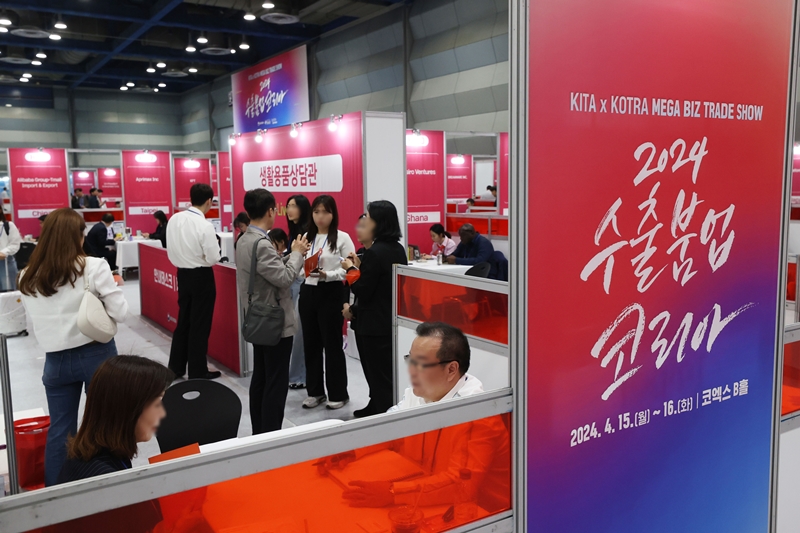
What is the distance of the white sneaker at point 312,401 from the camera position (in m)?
4.53

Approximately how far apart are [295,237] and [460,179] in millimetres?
9002

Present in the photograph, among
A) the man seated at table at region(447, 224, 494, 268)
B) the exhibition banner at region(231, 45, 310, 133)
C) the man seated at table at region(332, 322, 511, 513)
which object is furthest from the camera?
the exhibition banner at region(231, 45, 310, 133)

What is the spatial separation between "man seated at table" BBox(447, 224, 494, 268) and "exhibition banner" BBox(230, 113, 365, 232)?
4.50 feet

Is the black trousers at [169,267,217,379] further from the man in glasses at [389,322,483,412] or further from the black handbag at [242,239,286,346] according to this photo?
the man in glasses at [389,322,483,412]

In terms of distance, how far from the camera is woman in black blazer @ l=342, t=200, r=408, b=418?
3719 millimetres

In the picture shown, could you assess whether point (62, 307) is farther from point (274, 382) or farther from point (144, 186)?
point (144, 186)

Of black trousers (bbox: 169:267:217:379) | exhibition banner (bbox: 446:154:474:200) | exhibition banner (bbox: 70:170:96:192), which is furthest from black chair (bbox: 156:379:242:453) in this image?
exhibition banner (bbox: 70:170:96:192)

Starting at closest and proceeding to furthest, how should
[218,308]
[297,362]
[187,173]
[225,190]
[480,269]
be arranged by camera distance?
[297,362] < [480,269] < [218,308] < [225,190] < [187,173]

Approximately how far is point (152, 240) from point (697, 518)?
406 inches

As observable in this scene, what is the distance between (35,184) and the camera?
11.0m

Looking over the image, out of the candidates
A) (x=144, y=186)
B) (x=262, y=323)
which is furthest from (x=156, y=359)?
(x=144, y=186)

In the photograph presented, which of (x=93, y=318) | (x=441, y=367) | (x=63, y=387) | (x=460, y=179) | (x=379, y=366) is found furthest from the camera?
(x=460, y=179)

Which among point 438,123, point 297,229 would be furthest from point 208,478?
point 438,123

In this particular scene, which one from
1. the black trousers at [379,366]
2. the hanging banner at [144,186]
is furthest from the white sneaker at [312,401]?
the hanging banner at [144,186]
